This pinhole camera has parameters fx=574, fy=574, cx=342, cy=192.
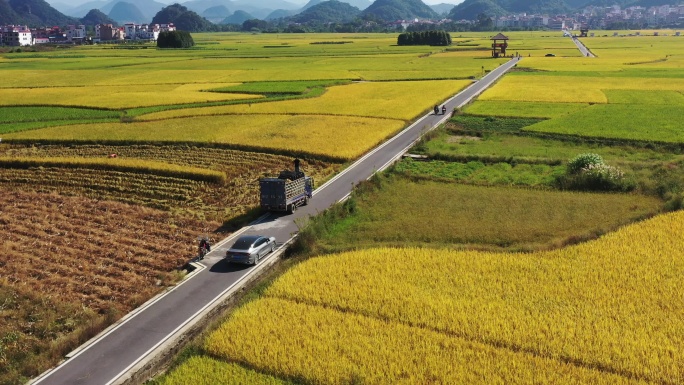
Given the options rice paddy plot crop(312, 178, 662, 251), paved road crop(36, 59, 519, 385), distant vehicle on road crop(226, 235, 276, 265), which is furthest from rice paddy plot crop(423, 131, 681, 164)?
distant vehicle on road crop(226, 235, 276, 265)

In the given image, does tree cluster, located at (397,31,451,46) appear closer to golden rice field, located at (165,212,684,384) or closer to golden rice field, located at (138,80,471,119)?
golden rice field, located at (138,80,471,119)

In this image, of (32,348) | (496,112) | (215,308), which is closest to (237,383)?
(215,308)

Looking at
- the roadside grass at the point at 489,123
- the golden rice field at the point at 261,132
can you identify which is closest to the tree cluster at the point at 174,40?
the golden rice field at the point at 261,132

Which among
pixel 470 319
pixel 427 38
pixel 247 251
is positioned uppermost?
pixel 427 38

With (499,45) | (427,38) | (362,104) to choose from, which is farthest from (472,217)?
(427,38)

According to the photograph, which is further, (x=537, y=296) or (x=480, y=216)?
(x=480, y=216)

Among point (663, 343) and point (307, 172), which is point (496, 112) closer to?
point (307, 172)

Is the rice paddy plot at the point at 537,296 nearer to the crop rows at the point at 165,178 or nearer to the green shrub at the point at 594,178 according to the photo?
the green shrub at the point at 594,178

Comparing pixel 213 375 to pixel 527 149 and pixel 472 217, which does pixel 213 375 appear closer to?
pixel 472 217
